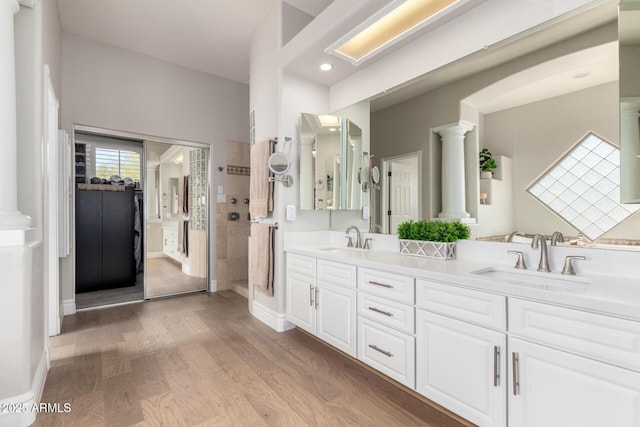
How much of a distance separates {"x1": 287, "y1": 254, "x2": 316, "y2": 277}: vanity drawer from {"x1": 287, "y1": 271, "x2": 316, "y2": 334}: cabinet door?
0.04 m

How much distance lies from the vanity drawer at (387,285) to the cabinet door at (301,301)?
0.59 m

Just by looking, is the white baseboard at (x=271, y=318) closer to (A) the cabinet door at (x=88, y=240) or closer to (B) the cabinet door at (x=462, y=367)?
(B) the cabinet door at (x=462, y=367)

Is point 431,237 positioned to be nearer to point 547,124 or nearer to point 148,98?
point 547,124

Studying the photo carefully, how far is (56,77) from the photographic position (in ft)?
9.53

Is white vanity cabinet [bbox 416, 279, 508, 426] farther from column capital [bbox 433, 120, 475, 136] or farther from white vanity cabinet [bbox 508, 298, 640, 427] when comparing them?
column capital [bbox 433, 120, 475, 136]

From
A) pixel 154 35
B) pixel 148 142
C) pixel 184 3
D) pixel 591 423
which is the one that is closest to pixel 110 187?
pixel 148 142

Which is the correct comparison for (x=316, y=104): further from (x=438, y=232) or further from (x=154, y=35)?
(x=154, y=35)

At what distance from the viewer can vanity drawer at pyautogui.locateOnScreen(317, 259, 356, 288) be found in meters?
2.16

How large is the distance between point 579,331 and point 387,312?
0.93 meters

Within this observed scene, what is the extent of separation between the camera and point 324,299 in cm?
240

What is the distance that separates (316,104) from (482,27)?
5.25 feet

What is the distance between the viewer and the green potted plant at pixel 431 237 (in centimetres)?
206

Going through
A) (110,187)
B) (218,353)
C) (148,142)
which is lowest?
Result: (218,353)

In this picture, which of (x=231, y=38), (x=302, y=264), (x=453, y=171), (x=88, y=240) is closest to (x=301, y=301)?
(x=302, y=264)
